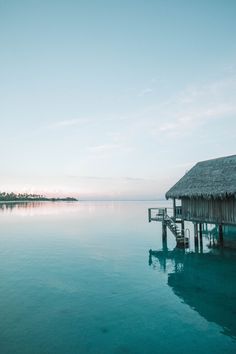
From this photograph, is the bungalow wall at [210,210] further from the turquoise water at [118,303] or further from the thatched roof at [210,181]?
the turquoise water at [118,303]

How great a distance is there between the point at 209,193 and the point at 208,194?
11 cm

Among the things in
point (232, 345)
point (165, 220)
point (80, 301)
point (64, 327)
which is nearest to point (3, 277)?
point (80, 301)

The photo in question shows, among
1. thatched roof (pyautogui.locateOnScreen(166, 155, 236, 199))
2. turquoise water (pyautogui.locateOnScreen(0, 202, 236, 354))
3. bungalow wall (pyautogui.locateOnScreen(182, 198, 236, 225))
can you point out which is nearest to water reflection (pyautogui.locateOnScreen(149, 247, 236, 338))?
turquoise water (pyautogui.locateOnScreen(0, 202, 236, 354))

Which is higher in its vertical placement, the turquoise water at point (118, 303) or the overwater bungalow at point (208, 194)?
the overwater bungalow at point (208, 194)

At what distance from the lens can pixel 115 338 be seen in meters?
9.84

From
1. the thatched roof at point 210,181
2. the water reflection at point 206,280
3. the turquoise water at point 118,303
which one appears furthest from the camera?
the thatched roof at point 210,181

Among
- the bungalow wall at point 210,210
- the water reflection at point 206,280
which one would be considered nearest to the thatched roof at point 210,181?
the bungalow wall at point 210,210

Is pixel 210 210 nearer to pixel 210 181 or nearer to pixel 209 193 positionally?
pixel 209 193

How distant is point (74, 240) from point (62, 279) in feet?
55.7

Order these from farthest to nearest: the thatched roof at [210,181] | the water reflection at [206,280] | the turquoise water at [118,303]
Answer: the thatched roof at [210,181]
the water reflection at [206,280]
the turquoise water at [118,303]

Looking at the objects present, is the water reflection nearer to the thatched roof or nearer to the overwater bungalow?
the overwater bungalow

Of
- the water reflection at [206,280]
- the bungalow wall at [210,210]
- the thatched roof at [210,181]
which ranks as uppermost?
the thatched roof at [210,181]

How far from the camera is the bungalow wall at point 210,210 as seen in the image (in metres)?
20.3

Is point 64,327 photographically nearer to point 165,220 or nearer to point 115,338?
point 115,338
